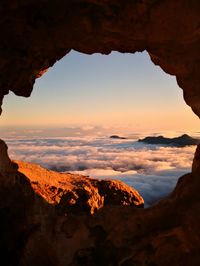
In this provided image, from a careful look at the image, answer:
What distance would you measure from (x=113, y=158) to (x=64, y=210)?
42.6 metres

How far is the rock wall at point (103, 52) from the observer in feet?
21.7

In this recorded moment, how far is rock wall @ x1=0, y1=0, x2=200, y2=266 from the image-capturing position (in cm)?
660

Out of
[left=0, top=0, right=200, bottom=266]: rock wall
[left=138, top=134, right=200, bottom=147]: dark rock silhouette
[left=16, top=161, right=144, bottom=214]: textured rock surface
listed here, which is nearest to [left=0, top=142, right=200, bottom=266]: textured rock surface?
[left=0, top=0, right=200, bottom=266]: rock wall

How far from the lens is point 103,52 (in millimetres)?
8109

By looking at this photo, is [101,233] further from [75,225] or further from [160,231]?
[160,231]

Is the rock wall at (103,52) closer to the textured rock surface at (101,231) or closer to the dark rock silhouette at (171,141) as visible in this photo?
the textured rock surface at (101,231)

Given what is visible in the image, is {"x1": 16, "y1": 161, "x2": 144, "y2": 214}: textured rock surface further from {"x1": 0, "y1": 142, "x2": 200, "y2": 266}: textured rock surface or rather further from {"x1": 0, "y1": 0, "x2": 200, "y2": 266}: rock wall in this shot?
{"x1": 0, "y1": 0, "x2": 200, "y2": 266}: rock wall

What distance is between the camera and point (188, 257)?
6.68 metres

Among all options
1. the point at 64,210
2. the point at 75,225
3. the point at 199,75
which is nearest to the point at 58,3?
the point at 199,75

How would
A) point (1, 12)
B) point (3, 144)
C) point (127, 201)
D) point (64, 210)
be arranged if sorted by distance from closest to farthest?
point (1, 12) < point (3, 144) < point (64, 210) < point (127, 201)

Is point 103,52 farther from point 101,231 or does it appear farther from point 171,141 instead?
point 171,141

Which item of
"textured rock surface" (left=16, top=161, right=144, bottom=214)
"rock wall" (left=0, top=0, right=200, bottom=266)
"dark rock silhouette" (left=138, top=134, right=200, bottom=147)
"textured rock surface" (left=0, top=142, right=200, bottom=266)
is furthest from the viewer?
"dark rock silhouette" (left=138, top=134, right=200, bottom=147)

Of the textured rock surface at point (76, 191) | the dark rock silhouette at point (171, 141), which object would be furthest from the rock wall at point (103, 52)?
the dark rock silhouette at point (171, 141)

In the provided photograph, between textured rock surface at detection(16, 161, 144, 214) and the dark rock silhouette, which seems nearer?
textured rock surface at detection(16, 161, 144, 214)
